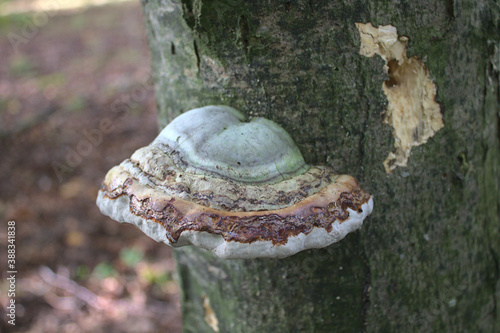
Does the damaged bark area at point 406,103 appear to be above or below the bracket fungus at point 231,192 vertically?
above

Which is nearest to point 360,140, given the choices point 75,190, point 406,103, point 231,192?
point 406,103

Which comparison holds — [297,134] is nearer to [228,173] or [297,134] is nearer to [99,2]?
[228,173]

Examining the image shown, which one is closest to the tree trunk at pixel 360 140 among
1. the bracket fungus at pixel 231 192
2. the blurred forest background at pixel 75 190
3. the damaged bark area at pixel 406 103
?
the damaged bark area at pixel 406 103

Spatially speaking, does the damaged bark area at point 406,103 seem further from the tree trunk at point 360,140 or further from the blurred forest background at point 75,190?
the blurred forest background at point 75,190

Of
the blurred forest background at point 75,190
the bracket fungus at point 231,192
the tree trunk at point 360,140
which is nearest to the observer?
the bracket fungus at point 231,192

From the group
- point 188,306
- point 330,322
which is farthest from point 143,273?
point 330,322
